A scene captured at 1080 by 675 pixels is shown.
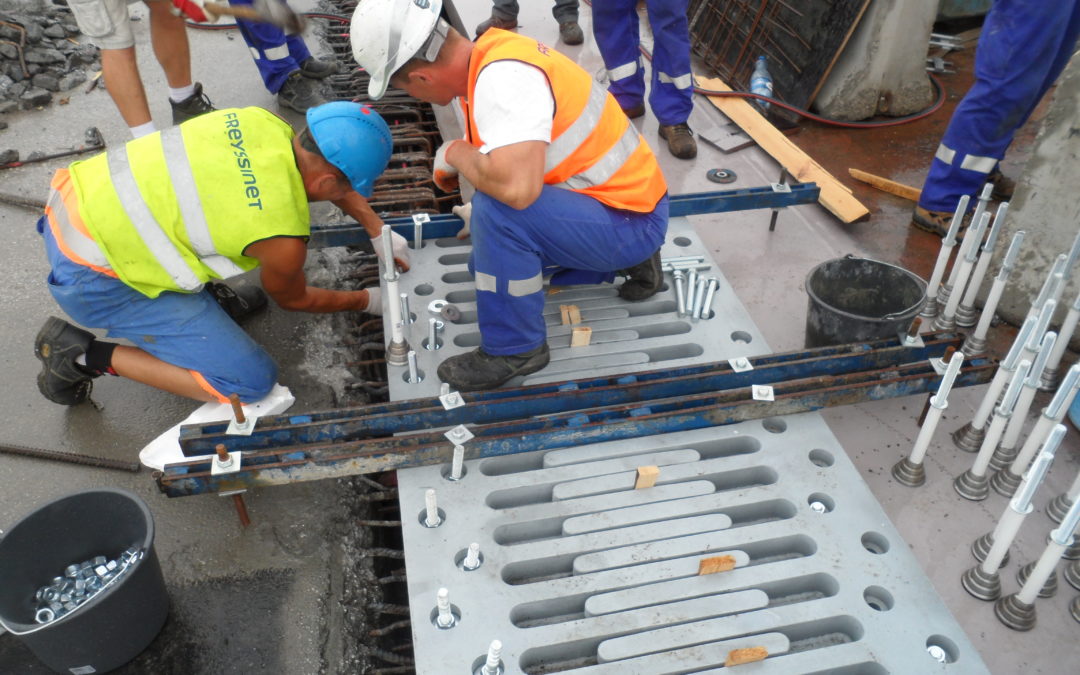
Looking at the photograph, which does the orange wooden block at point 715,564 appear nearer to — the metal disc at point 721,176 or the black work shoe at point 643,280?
the black work shoe at point 643,280

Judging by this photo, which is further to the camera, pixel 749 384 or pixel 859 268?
pixel 859 268

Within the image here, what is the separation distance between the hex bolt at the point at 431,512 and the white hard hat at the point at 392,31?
124 cm

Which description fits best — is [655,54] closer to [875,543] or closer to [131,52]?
[131,52]

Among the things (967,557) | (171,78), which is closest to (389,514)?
(967,557)

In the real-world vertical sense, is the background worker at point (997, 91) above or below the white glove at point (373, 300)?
above

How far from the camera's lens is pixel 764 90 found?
4621 mm

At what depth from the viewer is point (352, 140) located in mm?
2408

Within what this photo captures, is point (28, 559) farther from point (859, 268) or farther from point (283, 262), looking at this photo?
point (859, 268)

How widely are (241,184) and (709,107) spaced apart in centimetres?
300

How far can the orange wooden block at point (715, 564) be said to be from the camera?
6.36ft

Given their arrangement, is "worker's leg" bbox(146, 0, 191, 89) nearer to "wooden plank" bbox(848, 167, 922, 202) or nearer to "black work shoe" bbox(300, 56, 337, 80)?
"black work shoe" bbox(300, 56, 337, 80)

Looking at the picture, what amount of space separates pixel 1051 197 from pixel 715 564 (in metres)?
1.90

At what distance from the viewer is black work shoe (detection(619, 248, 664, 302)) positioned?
2.82 metres

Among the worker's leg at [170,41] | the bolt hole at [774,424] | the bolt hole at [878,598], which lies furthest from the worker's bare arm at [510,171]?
the worker's leg at [170,41]
